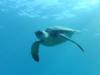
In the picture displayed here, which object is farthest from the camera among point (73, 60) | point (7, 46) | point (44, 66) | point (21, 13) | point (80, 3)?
point (44, 66)

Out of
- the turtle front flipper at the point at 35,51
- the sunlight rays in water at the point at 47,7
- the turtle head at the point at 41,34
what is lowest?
the turtle head at the point at 41,34

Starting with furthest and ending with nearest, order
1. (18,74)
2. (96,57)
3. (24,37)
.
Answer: (18,74), (96,57), (24,37)

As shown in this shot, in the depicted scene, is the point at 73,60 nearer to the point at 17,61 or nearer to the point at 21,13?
the point at 17,61

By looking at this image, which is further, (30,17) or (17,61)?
(17,61)

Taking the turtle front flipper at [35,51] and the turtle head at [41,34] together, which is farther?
the turtle front flipper at [35,51]

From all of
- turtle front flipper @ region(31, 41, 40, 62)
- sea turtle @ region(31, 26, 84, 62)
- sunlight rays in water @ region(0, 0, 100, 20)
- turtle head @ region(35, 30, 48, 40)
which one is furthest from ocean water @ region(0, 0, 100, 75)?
turtle head @ region(35, 30, 48, 40)

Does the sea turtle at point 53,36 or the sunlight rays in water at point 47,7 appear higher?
the sunlight rays in water at point 47,7

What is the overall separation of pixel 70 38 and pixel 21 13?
2638cm

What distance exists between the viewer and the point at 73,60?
201 feet

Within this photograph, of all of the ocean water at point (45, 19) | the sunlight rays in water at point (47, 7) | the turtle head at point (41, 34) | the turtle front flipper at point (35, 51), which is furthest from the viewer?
the ocean water at point (45, 19)

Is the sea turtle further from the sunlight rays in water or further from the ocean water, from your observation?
the sunlight rays in water

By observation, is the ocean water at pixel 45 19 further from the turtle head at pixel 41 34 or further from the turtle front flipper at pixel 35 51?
the turtle head at pixel 41 34

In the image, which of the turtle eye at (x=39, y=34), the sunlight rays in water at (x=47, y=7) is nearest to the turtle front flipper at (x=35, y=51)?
the turtle eye at (x=39, y=34)

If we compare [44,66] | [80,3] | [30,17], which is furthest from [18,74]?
[80,3]
